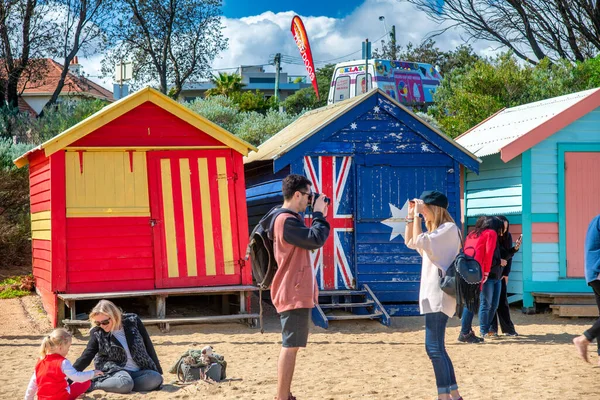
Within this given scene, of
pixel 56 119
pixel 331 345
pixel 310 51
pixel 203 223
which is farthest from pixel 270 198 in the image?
pixel 310 51

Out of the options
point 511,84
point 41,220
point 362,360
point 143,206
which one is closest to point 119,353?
point 362,360

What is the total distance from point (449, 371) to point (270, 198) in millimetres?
7174

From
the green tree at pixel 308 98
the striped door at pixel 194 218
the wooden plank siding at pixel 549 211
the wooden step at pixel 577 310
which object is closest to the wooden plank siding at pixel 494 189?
the wooden plank siding at pixel 549 211

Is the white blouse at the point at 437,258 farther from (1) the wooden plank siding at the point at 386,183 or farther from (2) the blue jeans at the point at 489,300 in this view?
(1) the wooden plank siding at the point at 386,183

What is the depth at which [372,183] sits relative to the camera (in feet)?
39.9

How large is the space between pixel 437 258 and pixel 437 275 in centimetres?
12

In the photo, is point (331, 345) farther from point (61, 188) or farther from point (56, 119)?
point (56, 119)

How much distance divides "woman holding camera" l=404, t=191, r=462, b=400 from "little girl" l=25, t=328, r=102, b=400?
2766 millimetres

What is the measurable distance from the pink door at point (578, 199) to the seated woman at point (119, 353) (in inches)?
287

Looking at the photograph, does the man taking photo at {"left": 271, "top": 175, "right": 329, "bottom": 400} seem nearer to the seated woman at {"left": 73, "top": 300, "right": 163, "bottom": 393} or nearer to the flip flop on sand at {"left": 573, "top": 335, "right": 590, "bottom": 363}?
the seated woman at {"left": 73, "top": 300, "right": 163, "bottom": 393}

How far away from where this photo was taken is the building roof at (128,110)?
1071 centimetres

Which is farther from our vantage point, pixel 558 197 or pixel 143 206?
pixel 558 197

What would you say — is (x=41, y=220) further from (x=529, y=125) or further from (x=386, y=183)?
(x=529, y=125)

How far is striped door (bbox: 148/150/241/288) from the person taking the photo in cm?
1122
